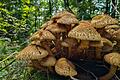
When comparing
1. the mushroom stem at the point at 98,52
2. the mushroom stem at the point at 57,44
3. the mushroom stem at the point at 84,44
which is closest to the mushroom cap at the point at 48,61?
the mushroom stem at the point at 57,44

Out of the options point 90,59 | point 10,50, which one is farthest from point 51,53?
point 10,50

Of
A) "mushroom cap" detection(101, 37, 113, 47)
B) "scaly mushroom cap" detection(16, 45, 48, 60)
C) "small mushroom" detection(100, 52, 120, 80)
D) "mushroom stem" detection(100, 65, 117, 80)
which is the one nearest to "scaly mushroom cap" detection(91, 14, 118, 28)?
"mushroom cap" detection(101, 37, 113, 47)

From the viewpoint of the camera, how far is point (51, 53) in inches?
80.7

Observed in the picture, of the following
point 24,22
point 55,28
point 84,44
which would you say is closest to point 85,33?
point 84,44

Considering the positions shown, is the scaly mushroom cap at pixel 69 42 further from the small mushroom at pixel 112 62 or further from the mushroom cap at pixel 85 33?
the small mushroom at pixel 112 62

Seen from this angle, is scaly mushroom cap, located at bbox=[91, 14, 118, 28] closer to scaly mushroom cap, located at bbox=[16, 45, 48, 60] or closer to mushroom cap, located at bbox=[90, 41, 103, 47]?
mushroom cap, located at bbox=[90, 41, 103, 47]

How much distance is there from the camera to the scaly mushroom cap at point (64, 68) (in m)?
1.86

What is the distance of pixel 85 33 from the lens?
5.98ft

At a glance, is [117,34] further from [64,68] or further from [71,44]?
[64,68]

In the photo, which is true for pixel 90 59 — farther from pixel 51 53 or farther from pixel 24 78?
pixel 24 78

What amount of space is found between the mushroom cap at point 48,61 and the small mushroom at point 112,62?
395 mm

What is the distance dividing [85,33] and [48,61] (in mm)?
357

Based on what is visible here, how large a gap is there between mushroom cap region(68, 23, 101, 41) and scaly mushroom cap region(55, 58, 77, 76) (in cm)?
22

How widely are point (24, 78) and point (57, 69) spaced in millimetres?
495
